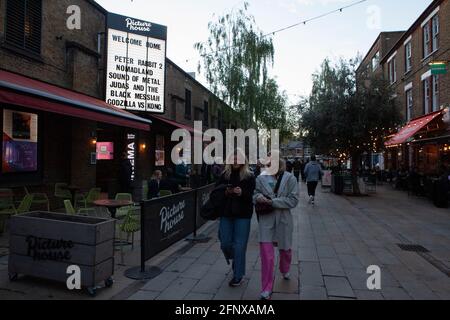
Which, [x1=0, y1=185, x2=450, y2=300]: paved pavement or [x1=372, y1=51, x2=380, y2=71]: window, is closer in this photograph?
[x1=0, y1=185, x2=450, y2=300]: paved pavement

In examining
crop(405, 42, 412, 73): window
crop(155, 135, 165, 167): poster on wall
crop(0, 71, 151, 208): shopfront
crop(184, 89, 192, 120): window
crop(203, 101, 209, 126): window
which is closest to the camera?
crop(0, 71, 151, 208): shopfront

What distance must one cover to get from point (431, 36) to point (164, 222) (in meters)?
18.4

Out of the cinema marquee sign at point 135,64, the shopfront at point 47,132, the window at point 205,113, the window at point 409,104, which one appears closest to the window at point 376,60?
the window at point 409,104

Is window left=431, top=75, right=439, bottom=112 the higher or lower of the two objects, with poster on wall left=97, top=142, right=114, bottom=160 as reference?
higher

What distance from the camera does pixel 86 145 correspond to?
11086 millimetres

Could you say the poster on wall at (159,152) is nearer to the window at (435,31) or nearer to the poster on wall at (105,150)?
the poster on wall at (105,150)

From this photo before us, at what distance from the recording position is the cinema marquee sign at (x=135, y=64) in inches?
465

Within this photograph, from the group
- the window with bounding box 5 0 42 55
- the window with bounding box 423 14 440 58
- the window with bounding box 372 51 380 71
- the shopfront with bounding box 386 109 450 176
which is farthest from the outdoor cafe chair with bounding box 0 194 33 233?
the window with bounding box 372 51 380 71

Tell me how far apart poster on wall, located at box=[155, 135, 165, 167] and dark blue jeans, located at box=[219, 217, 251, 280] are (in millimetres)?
12564

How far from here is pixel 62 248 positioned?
423 cm

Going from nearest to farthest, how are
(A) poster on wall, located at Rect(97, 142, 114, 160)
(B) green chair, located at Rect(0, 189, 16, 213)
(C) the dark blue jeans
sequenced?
(C) the dark blue jeans < (B) green chair, located at Rect(0, 189, 16, 213) < (A) poster on wall, located at Rect(97, 142, 114, 160)

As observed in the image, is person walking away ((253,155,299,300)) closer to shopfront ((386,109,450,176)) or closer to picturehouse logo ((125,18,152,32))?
picturehouse logo ((125,18,152,32))

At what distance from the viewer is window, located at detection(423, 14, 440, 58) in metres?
17.2
